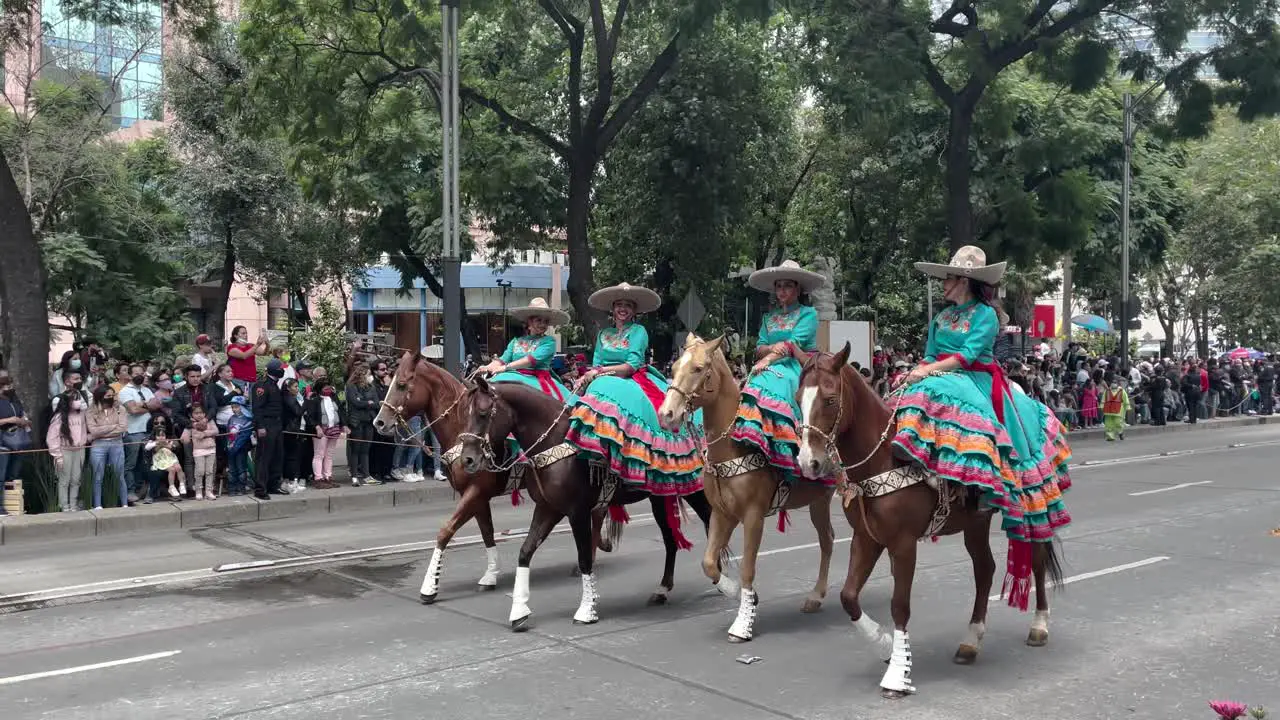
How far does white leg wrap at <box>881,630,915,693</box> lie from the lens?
651cm

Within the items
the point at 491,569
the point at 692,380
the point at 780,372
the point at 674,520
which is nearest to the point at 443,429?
the point at 491,569

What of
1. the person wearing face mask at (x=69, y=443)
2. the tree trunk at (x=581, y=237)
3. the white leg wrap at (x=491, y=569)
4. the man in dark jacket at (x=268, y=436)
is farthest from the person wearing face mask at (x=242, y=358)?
Answer: the white leg wrap at (x=491, y=569)

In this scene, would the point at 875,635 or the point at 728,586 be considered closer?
the point at 875,635

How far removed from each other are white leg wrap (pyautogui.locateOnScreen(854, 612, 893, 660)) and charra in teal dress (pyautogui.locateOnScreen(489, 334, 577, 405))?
382 cm

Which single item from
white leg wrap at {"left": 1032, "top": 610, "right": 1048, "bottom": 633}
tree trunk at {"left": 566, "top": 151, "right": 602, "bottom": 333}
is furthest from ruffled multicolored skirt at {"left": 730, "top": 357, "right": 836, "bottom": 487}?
tree trunk at {"left": 566, "top": 151, "right": 602, "bottom": 333}

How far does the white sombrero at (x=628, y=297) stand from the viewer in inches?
372

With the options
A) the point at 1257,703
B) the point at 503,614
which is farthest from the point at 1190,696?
the point at 503,614

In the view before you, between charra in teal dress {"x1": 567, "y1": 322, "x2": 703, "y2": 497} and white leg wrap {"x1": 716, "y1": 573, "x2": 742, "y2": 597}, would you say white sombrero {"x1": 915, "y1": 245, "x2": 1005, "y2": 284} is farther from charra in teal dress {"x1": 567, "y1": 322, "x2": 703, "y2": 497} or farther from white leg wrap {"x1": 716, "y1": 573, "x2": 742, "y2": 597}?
white leg wrap {"x1": 716, "y1": 573, "x2": 742, "y2": 597}

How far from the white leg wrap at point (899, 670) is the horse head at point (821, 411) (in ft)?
3.60

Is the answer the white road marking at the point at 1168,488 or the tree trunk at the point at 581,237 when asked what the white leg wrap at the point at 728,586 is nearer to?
the white road marking at the point at 1168,488

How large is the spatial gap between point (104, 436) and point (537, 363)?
732 centimetres

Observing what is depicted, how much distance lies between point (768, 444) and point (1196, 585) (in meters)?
4.47

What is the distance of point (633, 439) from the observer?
27.9 feet

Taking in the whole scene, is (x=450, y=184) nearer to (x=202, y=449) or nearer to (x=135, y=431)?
(x=202, y=449)
